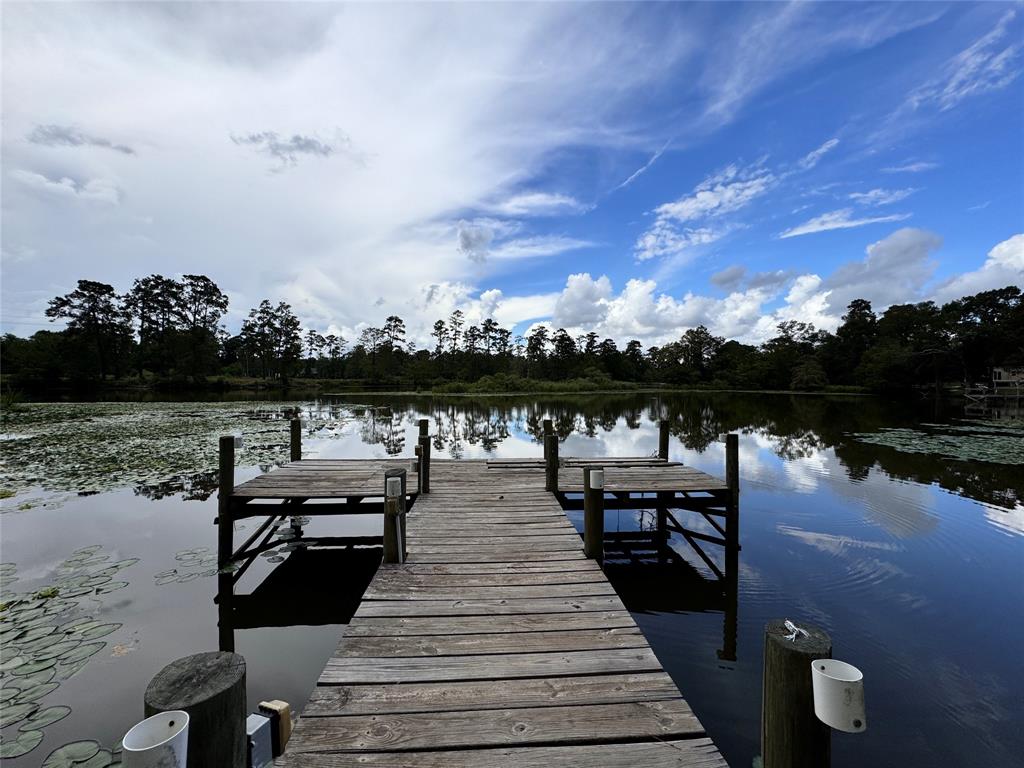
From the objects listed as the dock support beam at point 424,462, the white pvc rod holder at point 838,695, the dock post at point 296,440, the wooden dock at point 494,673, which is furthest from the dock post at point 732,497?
the dock post at point 296,440

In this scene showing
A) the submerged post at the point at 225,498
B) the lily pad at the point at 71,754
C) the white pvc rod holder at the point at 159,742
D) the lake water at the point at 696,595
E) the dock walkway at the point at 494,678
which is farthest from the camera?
the submerged post at the point at 225,498

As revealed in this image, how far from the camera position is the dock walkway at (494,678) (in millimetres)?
2039

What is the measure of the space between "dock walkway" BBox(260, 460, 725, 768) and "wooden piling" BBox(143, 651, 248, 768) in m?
0.52

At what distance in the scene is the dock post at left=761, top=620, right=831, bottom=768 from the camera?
1701 mm

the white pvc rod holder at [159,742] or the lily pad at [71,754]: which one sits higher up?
the white pvc rod holder at [159,742]

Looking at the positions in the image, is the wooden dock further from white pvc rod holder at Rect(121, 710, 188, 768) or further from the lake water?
the lake water


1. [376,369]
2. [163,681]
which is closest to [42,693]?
[163,681]

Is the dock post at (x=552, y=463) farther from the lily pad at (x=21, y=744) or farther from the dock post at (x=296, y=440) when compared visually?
the lily pad at (x=21, y=744)

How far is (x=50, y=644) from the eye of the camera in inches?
159

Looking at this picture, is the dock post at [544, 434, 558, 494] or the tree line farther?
the tree line

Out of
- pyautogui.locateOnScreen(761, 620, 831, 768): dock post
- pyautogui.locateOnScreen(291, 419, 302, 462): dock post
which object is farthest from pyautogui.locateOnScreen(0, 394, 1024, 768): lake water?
pyautogui.locateOnScreen(761, 620, 831, 768): dock post

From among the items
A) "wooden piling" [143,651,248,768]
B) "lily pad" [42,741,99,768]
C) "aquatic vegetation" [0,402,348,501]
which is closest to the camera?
"wooden piling" [143,651,248,768]

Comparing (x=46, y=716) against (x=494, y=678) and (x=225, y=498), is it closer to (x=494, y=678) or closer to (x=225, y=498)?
(x=225, y=498)

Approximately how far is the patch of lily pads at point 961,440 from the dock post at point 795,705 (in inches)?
600
